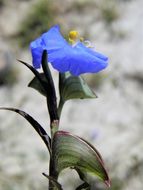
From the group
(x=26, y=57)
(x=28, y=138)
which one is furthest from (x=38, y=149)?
(x=26, y=57)

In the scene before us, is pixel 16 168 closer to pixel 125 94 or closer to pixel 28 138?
pixel 28 138

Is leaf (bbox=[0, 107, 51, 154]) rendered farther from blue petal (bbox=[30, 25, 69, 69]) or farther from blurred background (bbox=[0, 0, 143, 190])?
blurred background (bbox=[0, 0, 143, 190])

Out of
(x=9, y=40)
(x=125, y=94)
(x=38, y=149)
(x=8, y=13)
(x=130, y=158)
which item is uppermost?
(x=8, y=13)

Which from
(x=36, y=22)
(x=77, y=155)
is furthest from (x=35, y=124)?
(x=36, y=22)

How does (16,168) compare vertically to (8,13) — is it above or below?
below

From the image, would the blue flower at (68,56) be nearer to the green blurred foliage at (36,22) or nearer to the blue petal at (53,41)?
the blue petal at (53,41)

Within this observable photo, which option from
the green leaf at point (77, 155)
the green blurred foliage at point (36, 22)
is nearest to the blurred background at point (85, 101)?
the green blurred foliage at point (36, 22)

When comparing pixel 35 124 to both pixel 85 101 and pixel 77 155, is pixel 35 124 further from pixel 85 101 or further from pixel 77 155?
pixel 85 101
